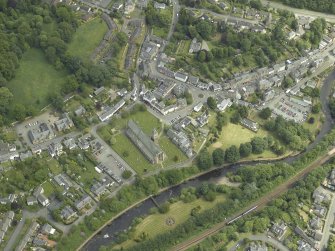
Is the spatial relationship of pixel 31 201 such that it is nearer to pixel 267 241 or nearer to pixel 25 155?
pixel 25 155

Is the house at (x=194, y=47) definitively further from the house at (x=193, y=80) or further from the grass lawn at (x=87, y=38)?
the grass lawn at (x=87, y=38)

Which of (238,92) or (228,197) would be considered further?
(238,92)

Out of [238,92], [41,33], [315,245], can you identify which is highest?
[41,33]

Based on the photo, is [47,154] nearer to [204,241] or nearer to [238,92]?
[204,241]

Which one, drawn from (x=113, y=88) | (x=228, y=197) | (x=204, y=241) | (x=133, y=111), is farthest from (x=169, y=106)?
(x=204, y=241)

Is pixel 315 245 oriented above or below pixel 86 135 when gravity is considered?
below

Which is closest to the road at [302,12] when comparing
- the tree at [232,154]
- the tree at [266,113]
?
the tree at [266,113]

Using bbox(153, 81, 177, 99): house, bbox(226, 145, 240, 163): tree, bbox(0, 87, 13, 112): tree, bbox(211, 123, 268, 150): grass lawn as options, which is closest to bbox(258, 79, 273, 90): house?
bbox(211, 123, 268, 150): grass lawn

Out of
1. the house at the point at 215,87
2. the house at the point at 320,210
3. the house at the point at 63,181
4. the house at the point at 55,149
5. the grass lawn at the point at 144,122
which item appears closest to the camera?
the house at the point at 320,210
